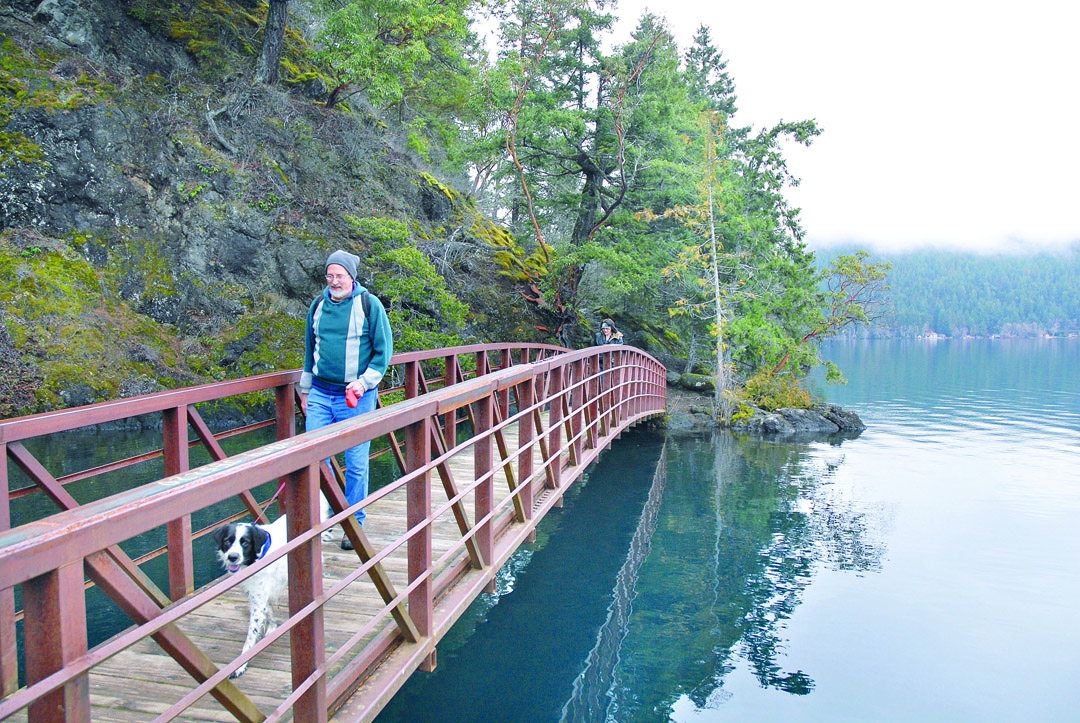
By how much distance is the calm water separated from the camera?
17.5ft

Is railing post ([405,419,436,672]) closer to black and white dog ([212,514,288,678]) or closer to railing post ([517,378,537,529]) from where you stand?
black and white dog ([212,514,288,678])

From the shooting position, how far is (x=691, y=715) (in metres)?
5.11

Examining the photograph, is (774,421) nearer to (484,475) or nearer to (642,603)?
(642,603)

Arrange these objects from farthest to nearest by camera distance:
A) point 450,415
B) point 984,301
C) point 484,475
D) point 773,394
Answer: point 984,301
point 773,394
point 450,415
point 484,475

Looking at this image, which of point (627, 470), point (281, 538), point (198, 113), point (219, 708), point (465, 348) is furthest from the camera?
point (198, 113)

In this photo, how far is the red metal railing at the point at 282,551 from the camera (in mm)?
1445

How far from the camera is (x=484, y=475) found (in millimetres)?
3881

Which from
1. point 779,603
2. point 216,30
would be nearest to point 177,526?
point 779,603

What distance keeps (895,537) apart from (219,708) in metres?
9.67

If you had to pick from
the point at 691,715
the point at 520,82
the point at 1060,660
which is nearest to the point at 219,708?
the point at 691,715

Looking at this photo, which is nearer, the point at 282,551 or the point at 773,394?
the point at 282,551

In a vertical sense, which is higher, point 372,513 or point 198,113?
point 198,113

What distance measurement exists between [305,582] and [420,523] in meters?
0.82

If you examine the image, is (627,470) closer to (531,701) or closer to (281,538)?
(531,701)
